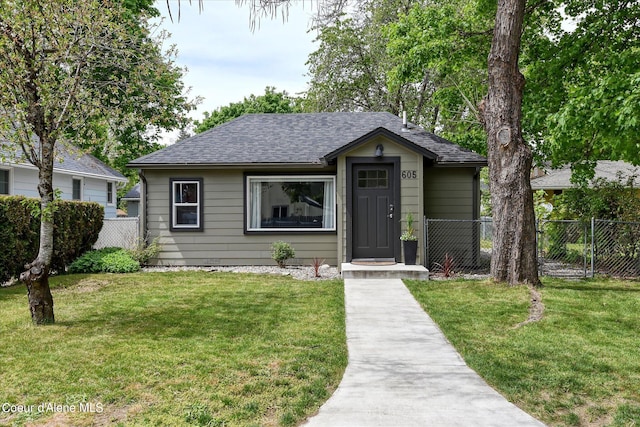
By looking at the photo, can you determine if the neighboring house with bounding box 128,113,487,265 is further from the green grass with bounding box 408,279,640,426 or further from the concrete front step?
the green grass with bounding box 408,279,640,426

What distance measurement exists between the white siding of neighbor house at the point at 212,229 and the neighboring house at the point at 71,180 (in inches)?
86.4

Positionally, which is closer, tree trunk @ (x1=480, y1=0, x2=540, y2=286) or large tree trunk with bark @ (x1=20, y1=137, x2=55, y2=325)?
large tree trunk with bark @ (x1=20, y1=137, x2=55, y2=325)

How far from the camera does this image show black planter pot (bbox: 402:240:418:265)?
966 cm

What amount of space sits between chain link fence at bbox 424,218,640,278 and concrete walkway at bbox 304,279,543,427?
14.7 feet

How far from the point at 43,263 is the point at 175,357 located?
95.4 inches

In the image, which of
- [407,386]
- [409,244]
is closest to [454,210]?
[409,244]

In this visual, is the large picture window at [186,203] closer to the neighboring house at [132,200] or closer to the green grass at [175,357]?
the green grass at [175,357]

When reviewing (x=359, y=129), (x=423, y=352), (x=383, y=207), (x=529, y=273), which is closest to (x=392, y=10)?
(x=359, y=129)

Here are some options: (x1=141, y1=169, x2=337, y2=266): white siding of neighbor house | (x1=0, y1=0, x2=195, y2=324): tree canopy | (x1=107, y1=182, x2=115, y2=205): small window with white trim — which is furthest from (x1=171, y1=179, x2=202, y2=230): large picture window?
(x1=107, y1=182, x2=115, y2=205): small window with white trim

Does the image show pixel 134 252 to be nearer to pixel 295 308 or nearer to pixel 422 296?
pixel 295 308

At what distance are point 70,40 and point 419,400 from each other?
18.6 feet

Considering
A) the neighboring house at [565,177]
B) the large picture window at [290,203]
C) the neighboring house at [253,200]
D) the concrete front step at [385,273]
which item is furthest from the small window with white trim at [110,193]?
the neighboring house at [565,177]

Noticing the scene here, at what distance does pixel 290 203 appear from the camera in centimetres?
1137

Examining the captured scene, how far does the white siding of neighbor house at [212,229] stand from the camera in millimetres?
11305
